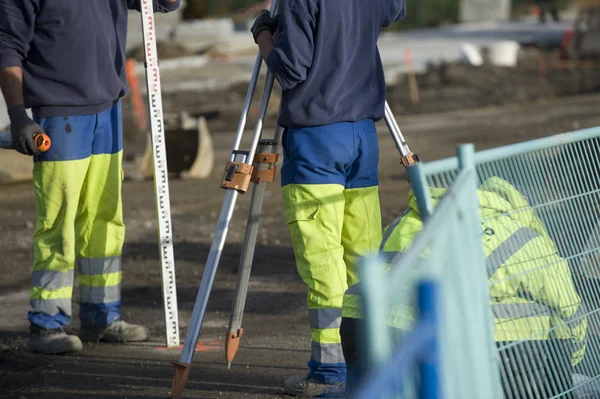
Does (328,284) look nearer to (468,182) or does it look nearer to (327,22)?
(327,22)

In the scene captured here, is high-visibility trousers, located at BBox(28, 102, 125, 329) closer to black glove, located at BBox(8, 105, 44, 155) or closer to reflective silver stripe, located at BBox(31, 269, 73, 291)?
reflective silver stripe, located at BBox(31, 269, 73, 291)

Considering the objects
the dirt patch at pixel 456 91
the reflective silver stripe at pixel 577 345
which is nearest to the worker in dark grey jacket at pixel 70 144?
the reflective silver stripe at pixel 577 345

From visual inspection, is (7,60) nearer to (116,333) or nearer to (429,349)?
(116,333)

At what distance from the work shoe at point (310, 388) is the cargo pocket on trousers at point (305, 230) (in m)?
0.49

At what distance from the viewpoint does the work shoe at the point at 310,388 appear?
453 cm

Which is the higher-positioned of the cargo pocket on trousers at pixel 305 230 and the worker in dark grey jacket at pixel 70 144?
the worker in dark grey jacket at pixel 70 144

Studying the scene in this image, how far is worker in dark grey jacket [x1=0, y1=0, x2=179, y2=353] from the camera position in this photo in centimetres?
527

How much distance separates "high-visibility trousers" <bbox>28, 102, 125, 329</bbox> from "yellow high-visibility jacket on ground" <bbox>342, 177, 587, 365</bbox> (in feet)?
7.45

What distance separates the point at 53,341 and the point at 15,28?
5.56 ft

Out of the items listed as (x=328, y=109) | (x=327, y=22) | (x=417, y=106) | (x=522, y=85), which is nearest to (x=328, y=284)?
(x=328, y=109)

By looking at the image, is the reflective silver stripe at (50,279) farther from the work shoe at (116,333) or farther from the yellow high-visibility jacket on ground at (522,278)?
the yellow high-visibility jacket on ground at (522,278)

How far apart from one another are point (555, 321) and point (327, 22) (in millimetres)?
1734

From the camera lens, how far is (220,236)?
4.64 m

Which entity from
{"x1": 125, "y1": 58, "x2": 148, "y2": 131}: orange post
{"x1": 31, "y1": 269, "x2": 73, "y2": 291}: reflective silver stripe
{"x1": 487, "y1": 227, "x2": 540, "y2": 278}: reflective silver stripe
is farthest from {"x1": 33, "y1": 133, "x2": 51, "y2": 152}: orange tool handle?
{"x1": 125, "y1": 58, "x2": 148, "y2": 131}: orange post
